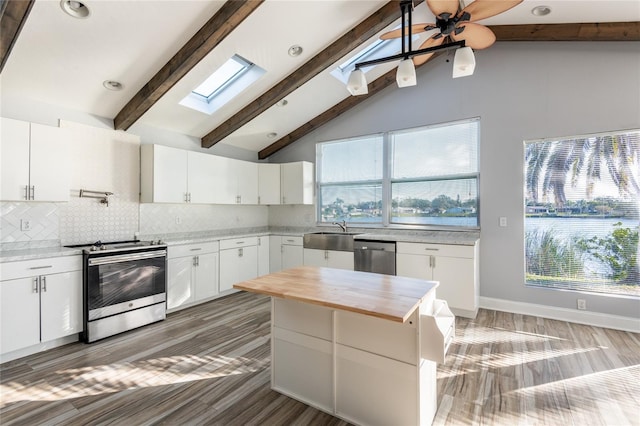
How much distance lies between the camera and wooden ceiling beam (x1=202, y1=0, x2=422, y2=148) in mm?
3332

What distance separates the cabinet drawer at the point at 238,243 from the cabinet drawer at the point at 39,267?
Result: 5.73 ft

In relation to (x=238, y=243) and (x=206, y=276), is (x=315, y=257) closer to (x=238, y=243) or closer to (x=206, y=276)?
(x=238, y=243)

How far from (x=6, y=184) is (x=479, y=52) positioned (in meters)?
5.49

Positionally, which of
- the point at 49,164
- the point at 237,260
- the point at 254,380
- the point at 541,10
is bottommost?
the point at 254,380

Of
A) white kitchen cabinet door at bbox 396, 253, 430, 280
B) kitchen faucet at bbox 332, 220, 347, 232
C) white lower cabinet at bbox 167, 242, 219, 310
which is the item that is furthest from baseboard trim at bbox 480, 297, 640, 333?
white lower cabinet at bbox 167, 242, 219, 310

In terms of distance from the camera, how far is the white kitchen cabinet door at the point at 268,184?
551cm

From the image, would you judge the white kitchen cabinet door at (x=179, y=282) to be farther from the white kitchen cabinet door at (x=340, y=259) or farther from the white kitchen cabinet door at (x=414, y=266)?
the white kitchen cabinet door at (x=414, y=266)

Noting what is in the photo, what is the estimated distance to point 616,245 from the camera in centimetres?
340

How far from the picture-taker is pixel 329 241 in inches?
182

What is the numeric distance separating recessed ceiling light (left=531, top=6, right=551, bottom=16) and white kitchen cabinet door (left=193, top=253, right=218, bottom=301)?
4783mm

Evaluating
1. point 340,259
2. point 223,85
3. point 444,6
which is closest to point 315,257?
point 340,259

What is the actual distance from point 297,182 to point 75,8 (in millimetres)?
3527

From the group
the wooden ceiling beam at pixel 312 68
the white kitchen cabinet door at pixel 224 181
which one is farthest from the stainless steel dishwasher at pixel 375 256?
the wooden ceiling beam at pixel 312 68

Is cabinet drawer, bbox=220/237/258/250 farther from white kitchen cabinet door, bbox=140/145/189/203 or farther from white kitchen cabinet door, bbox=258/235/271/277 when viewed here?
white kitchen cabinet door, bbox=140/145/189/203
